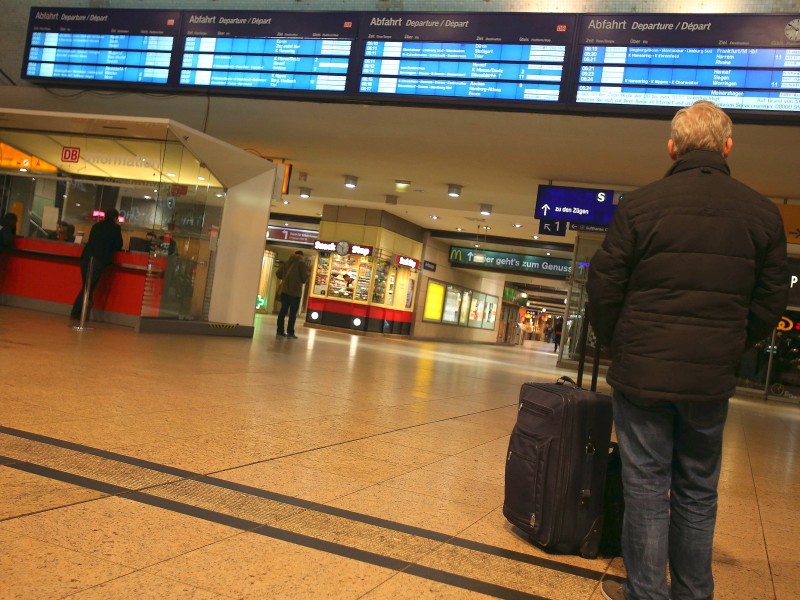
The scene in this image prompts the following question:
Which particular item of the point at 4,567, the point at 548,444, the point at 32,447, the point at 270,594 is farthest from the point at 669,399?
the point at 32,447

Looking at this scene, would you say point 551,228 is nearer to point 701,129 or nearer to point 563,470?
point 563,470

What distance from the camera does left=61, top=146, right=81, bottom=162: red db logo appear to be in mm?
13313

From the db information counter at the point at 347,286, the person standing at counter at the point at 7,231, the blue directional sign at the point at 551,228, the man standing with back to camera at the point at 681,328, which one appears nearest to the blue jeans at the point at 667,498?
the man standing with back to camera at the point at 681,328

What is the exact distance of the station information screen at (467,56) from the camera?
9.72 metres

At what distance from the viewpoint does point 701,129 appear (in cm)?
262

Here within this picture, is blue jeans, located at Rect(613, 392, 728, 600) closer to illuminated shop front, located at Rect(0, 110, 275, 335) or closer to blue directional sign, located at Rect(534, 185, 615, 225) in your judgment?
illuminated shop front, located at Rect(0, 110, 275, 335)

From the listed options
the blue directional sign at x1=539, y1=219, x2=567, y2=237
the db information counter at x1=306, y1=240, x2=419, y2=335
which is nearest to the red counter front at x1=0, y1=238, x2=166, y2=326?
the blue directional sign at x1=539, y1=219, x2=567, y2=237

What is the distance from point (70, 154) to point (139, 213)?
5.46 ft

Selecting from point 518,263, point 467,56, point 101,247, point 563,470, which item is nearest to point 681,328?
point 563,470

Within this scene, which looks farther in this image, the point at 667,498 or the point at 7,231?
the point at 7,231

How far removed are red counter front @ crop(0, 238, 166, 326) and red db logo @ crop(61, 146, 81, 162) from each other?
1.53 metres

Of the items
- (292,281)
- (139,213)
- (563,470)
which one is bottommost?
(563,470)

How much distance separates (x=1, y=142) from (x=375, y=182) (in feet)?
25.8

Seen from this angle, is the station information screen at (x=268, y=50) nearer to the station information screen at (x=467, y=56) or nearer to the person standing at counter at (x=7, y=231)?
the station information screen at (x=467, y=56)
